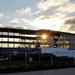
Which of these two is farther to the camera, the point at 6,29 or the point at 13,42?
the point at 13,42

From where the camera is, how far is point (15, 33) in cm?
10512

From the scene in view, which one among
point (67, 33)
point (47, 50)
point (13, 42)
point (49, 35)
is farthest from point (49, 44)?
Result: point (47, 50)

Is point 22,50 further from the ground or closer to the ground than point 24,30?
closer to the ground

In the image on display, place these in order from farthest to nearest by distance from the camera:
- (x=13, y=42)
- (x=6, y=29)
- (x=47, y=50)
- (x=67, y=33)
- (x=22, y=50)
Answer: (x=67, y=33) < (x=13, y=42) < (x=6, y=29) < (x=22, y=50) < (x=47, y=50)

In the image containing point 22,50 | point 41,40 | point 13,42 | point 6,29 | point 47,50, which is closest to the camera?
point 47,50

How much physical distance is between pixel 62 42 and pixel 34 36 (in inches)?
737

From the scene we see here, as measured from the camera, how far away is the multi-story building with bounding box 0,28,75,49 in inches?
4009

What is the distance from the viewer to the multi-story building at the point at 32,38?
10182cm

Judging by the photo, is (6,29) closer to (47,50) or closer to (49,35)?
(49,35)

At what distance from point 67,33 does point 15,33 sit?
32.4 m

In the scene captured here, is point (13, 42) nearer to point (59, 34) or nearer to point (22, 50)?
point (22, 50)

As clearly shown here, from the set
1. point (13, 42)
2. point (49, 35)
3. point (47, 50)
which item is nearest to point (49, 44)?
point (49, 35)

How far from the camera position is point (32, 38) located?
4360 inches

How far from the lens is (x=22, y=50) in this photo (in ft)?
282
